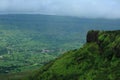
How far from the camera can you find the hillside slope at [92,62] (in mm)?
153250

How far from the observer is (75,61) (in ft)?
577

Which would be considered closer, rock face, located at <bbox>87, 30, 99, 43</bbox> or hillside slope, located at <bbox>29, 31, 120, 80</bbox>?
hillside slope, located at <bbox>29, 31, 120, 80</bbox>

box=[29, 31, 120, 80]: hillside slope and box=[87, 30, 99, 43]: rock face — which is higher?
box=[87, 30, 99, 43]: rock face

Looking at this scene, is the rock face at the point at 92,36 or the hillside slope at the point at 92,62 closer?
the hillside slope at the point at 92,62

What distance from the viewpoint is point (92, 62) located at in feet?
547

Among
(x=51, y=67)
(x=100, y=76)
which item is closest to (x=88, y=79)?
(x=100, y=76)

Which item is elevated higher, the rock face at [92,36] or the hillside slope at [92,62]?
the rock face at [92,36]

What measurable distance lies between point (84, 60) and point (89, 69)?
34.7ft

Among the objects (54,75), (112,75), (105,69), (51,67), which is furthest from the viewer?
(51,67)

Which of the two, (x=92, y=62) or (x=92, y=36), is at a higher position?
(x=92, y=36)

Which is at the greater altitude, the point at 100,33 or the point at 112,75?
the point at 100,33

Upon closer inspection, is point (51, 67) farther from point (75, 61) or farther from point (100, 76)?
point (100, 76)

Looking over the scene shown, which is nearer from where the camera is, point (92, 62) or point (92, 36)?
point (92, 62)

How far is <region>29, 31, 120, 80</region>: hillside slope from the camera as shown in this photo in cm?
15325
